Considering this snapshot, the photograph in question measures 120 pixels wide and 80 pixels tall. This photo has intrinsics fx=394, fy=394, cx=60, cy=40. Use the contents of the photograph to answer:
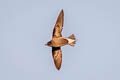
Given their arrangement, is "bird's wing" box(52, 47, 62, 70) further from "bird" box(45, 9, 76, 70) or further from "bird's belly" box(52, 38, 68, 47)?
"bird's belly" box(52, 38, 68, 47)

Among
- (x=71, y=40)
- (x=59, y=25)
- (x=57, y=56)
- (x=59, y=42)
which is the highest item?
(x=59, y=25)

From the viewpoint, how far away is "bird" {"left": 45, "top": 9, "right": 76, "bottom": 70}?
75.0ft

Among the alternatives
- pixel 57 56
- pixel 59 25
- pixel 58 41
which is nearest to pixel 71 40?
pixel 58 41

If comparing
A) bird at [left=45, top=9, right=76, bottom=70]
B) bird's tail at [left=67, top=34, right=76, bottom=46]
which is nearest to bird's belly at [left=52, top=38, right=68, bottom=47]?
bird at [left=45, top=9, right=76, bottom=70]

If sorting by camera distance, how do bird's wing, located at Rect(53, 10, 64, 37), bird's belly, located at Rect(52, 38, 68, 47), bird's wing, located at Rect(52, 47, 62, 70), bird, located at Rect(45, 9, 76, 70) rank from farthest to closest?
bird's wing, located at Rect(52, 47, 62, 70) → bird's wing, located at Rect(53, 10, 64, 37) → bird, located at Rect(45, 9, 76, 70) → bird's belly, located at Rect(52, 38, 68, 47)

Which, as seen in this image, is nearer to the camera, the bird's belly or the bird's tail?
the bird's belly

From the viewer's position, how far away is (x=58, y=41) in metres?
23.0

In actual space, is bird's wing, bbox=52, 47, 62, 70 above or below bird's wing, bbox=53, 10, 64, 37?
below

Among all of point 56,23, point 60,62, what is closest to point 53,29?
point 56,23

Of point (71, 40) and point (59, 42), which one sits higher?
point (71, 40)

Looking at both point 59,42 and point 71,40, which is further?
point 71,40

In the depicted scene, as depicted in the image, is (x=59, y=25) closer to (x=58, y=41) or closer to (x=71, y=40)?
(x=71, y=40)

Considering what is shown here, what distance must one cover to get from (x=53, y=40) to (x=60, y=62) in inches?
88.0

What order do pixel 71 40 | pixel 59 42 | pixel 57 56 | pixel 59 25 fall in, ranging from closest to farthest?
pixel 59 42, pixel 71 40, pixel 59 25, pixel 57 56
